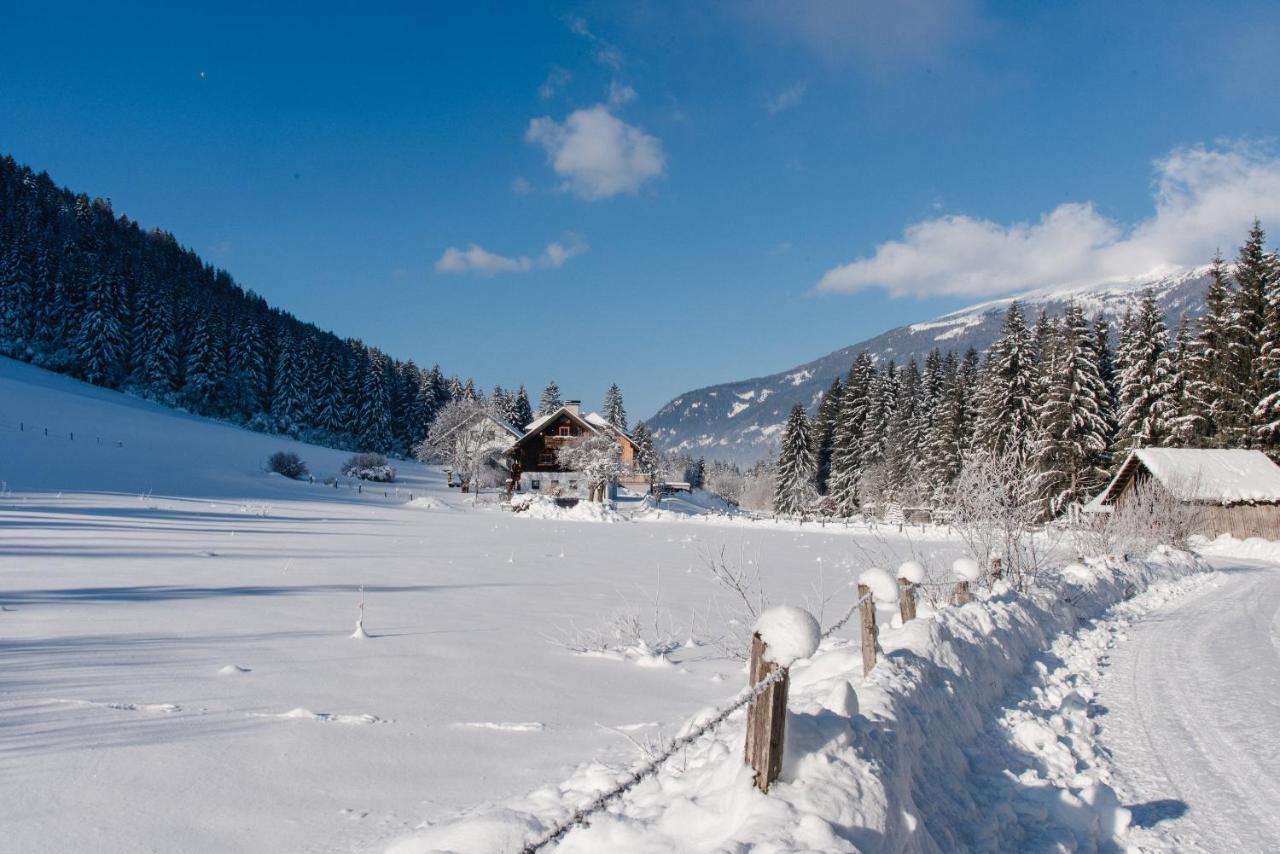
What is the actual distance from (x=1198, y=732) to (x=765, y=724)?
5460 mm

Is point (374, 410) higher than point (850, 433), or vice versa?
point (374, 410)

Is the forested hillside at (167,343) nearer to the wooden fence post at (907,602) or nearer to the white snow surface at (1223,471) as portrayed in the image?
the white snow surface at (1223,471)

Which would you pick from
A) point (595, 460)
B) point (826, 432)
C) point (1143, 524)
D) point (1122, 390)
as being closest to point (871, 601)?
point (1143, 524)

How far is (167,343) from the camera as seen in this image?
63688 mm

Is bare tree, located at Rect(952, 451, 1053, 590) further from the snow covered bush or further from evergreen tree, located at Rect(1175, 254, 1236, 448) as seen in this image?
evergreen tree, located at Rect(1175, 254, 1236, 448)

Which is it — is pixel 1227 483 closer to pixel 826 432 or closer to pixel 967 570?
pixel 967 570

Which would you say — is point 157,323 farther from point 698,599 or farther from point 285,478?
point 698,599

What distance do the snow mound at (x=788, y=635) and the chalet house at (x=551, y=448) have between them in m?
46.9

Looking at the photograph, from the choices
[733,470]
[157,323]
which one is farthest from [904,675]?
[733,470]

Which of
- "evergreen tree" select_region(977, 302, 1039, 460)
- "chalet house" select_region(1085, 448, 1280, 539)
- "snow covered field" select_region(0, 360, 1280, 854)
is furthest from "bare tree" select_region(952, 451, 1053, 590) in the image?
"evergreen tree" select_region(977, 302, 1039, 460)

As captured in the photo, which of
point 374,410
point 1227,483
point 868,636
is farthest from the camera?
point 374,410

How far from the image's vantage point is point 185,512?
67.4ft

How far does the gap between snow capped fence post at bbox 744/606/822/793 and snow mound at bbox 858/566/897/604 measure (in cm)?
315

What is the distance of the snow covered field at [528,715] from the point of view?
11.0 ft
